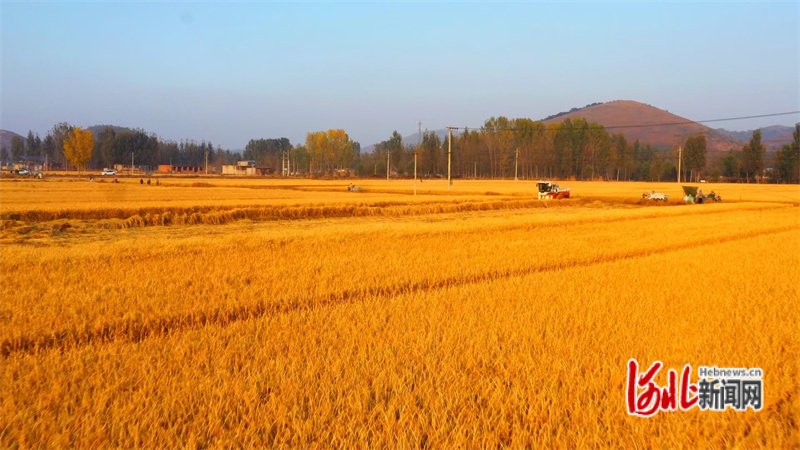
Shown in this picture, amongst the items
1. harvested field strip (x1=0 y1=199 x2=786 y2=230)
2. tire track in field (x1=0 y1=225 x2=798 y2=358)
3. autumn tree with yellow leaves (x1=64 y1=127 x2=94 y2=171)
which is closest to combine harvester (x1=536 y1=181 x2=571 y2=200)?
harvested field strip (x1=0 y1=199 x2=786 y2=230)

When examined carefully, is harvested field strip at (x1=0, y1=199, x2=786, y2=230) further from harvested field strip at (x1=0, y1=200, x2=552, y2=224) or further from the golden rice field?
the golden rice field

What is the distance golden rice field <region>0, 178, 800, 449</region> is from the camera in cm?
401

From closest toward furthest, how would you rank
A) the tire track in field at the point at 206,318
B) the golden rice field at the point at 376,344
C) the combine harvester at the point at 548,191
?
the golden rice field at the point at 376,344
the tire track in field at the point at 206,318
the combine harvester at the point at 548,191

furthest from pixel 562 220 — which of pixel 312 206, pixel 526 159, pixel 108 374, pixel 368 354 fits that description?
pixel 526 159

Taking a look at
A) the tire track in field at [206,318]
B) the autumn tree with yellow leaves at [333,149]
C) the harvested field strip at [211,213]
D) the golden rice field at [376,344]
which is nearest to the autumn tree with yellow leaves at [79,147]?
the autumn tree with yellow leaves at [333,149]

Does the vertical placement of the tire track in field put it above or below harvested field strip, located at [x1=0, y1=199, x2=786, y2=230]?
below

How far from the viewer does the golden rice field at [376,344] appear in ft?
13.2

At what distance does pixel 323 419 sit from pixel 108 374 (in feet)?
7.25

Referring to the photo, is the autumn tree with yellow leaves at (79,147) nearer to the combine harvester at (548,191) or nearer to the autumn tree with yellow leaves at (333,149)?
the autumn tree with yellow leaves at (333,149)

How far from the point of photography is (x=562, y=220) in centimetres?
2438

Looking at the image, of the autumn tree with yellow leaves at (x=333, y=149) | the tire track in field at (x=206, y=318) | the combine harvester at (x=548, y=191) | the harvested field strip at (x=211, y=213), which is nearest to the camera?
the tire track in field at (x=206, y=318)

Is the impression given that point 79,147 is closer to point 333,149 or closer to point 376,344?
point 333,149

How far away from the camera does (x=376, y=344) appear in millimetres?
5996

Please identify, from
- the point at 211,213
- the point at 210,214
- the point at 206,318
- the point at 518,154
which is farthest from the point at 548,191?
the point at 518,154
